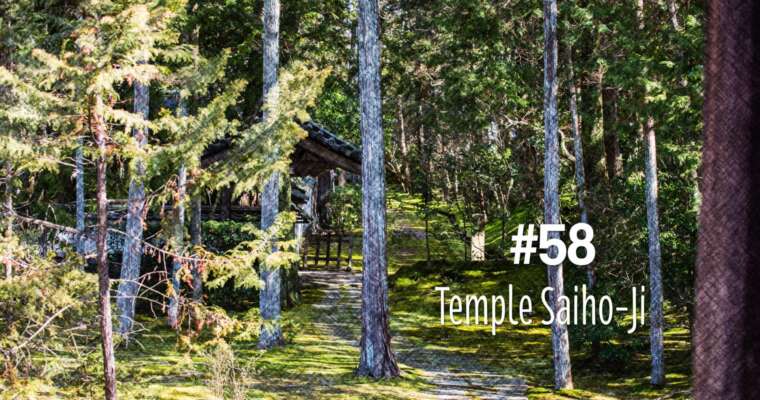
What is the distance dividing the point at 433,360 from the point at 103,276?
11.2 meters

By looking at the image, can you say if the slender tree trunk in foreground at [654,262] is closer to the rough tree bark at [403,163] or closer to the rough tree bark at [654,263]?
the rough tree bark at [654,263]

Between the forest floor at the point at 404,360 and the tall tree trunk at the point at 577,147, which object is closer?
the forest floor at the point at 404,360

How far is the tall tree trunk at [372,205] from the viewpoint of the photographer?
16.2m

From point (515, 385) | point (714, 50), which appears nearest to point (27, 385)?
point (714, 50)

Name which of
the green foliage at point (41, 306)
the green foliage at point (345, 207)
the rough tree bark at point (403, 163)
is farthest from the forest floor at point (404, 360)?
the rough tree bark at point (403, 163)

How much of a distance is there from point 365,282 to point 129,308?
545 cm

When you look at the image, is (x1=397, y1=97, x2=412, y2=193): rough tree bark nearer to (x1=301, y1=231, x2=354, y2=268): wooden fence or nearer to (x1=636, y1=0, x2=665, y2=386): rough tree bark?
(x1=301, y1=231, x2=354, y2=268): wooden fence

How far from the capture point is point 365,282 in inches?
643

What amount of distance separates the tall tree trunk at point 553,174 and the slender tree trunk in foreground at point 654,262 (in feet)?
5.10

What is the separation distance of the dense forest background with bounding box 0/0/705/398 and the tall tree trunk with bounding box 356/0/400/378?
28.1 inches

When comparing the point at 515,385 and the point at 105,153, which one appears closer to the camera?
the point at 105,153

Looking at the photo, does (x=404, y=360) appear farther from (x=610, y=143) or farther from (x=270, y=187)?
(x=610, y=143)

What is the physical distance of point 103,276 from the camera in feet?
29.0

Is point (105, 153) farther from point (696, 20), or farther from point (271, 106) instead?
point (696, 20)
